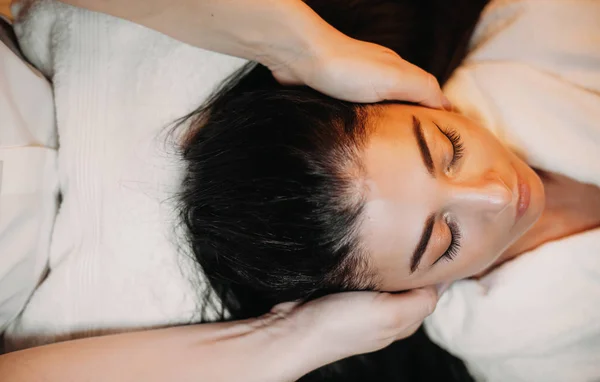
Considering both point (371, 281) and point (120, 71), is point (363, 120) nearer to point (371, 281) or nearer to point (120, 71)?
point (371, 281)

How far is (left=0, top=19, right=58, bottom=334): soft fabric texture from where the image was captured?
Answer: 888 mm

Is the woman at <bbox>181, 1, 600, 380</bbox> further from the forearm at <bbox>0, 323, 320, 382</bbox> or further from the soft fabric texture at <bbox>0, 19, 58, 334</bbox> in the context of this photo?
the soft fabric texture at <bbox>0, 19, 58, 334</bbox>

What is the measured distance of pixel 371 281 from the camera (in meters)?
0.92

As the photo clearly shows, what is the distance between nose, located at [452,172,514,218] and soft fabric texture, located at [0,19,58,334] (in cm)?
79

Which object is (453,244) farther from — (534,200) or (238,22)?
(238,22)

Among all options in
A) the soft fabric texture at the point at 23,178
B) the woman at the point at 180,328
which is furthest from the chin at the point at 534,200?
the soft fabric texture at the point at 23,178

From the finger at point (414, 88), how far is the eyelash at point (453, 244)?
0.23 metres

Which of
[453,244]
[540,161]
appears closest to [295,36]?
[453,244]

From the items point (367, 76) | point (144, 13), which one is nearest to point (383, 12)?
point (367, 76)

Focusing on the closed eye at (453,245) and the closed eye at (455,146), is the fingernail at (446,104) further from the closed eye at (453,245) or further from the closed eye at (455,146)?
the closed eye at (453,245)

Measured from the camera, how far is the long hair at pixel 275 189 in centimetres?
83

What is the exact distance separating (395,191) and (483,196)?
0.16 meters

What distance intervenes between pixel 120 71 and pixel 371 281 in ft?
2.20

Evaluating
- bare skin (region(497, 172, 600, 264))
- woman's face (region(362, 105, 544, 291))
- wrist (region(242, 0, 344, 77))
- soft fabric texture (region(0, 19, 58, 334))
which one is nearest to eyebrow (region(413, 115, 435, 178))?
woman's face (region(362, 105, 544, 291))
